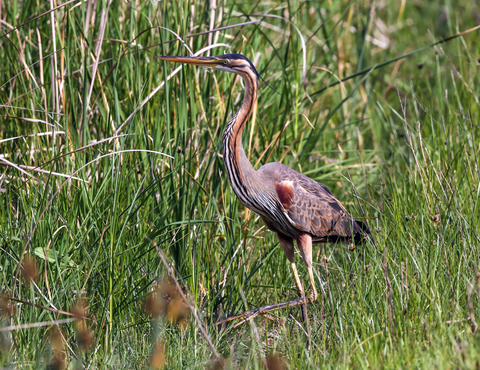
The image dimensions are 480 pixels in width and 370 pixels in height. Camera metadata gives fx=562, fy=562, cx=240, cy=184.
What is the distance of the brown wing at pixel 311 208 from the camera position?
3756 millimetres

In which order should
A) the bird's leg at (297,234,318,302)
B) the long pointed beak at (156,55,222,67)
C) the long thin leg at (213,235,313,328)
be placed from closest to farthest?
the long thin leg at (213,235,313,328), the long pointed beak at (156,55,222,67), the bird's leg at (297,234,318,302)

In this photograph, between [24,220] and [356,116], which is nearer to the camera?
[24,220]

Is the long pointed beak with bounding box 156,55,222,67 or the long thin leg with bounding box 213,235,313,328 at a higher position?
the long pointed beak with bounding box 156,55,222,67

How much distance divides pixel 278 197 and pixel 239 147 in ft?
1.66

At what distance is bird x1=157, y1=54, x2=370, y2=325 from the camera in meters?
3.42

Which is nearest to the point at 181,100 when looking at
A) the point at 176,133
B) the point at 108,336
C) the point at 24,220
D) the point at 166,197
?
the point at 176,133

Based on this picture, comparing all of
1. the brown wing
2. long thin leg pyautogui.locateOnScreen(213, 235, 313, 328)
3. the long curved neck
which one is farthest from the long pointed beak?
long thin leg pyautogui.locateOnScreen(213, 235, 313, 328)

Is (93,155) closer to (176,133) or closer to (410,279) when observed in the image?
(176,133)

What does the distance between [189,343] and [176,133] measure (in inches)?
58.6

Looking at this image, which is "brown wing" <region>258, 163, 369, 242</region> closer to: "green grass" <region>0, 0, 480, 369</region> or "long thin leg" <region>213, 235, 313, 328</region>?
"long thin leg" <region>213, 235, 313, 328</region>

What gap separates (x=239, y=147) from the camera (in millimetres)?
3430

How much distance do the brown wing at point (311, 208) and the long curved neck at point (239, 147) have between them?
1.05 ft

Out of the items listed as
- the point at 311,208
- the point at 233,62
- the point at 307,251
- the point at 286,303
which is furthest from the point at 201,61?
the point at 286,303

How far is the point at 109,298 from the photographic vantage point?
299 cm
